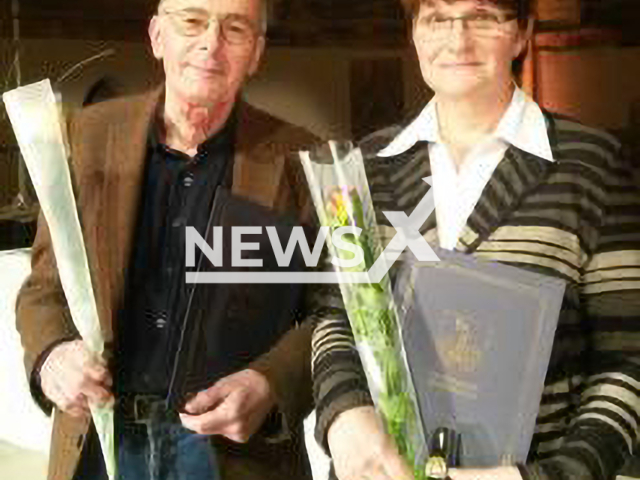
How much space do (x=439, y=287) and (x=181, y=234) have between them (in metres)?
0.35

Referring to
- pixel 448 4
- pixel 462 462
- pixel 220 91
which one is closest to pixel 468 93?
pixel 448 4

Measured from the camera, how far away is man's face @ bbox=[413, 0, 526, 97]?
105cm

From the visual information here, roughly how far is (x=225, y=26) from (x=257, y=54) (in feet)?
0.18

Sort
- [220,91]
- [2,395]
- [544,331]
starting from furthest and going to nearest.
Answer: [2,395]
[220,91]
[544,331]

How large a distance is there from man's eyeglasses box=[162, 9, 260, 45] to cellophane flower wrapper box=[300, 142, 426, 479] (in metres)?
0.23

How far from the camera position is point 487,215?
41.7 inches

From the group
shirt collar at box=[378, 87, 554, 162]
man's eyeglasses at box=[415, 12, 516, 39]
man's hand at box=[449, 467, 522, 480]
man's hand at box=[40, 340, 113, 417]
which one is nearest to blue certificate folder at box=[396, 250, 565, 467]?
man's hand at box=[449, 467, 522, 480]

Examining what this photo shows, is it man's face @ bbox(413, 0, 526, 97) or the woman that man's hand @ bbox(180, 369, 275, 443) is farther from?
man's face @ bbox(413, 0, 526, 97)

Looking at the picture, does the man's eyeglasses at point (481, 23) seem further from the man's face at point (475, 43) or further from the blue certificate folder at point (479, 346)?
the blue certificate folder at point (479, 346)

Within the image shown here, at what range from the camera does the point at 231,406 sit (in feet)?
3.95

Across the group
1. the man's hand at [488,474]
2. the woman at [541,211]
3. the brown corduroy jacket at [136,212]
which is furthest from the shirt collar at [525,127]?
the man's hand at [488,474]

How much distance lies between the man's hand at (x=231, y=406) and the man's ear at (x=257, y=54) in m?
0.40

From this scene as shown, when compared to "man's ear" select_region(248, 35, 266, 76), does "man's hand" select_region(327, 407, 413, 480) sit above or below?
below

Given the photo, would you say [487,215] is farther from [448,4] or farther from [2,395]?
[2,395]
